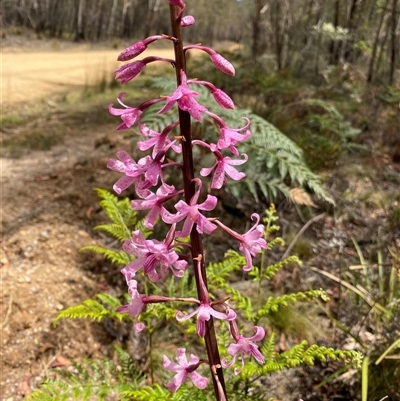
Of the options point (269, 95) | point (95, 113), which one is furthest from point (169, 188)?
point (95, 113)

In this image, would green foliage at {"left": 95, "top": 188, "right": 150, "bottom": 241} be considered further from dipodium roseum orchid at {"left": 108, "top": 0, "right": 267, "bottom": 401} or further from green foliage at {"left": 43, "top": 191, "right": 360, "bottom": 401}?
dipodium roseum orchid at {"left": 108, "top": 0, "right": 267, "bottom": 401}

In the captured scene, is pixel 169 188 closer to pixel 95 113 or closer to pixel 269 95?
pixel 269 95

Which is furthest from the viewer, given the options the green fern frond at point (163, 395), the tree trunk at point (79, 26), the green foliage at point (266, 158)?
the tree trunk at point (79, 26)

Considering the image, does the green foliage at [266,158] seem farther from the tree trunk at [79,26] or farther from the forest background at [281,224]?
the tree trunk at [79,26]

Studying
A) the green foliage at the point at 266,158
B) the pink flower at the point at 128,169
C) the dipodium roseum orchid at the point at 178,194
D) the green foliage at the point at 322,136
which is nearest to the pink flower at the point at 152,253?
the dipodium roseum orchid at the point at 178,194

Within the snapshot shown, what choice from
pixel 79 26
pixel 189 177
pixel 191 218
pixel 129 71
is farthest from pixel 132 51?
pixel 79 26

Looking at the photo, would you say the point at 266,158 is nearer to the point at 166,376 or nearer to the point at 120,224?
the point at 120,224

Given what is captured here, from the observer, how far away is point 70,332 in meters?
3.10

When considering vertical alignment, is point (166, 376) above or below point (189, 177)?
below

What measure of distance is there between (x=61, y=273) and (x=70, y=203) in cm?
105

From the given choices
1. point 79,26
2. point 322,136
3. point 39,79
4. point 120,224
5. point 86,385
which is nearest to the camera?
point 86,385

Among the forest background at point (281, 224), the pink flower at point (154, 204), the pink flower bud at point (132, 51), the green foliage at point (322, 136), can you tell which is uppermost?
the pink flower bud at point (132, 51)

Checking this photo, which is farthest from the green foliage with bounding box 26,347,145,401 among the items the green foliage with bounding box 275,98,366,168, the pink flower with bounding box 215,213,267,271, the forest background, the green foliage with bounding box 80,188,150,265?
the green foliage with bounding box 275,98,366,168

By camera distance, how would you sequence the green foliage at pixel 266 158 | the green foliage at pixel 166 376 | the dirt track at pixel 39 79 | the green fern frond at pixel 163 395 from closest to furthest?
1. the green fern frond at pixel 163 395
2. the green foliage at pixel 166 376
3. the green foliage at pixel 266 158
4. the dirt track at pixel 39 79
